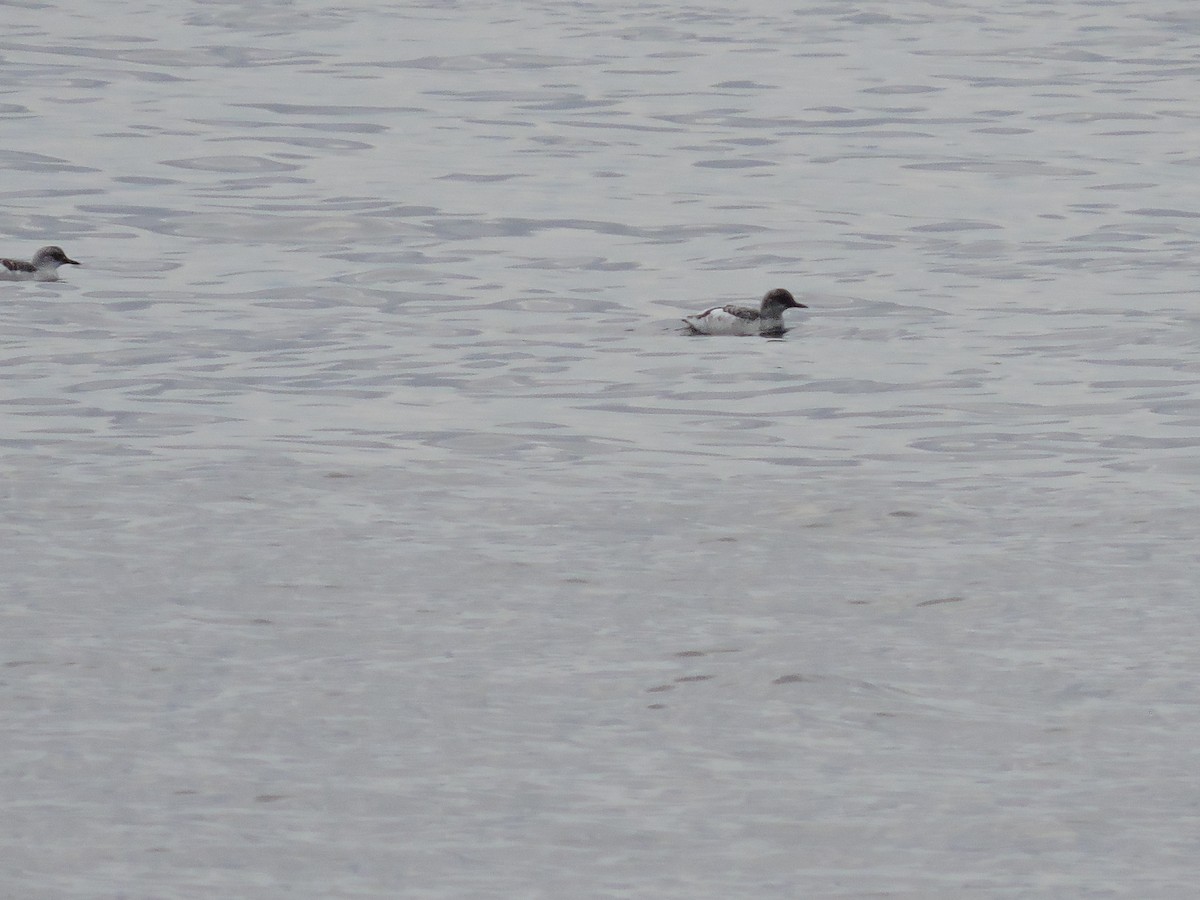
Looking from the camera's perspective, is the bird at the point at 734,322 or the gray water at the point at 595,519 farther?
the bird at the point at 734,322

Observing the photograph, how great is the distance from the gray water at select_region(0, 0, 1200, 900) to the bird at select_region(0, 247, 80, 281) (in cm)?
21

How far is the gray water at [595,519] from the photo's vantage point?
10031mm

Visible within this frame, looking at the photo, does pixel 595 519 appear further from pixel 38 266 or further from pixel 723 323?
pixel 38 266

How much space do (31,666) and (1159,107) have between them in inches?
1016

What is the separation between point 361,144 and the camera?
104 ft

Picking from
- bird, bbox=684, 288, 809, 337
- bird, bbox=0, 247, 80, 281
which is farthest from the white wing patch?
bird, bbox=0, 247, 80, 281

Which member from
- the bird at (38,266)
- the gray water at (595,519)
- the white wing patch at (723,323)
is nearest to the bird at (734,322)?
the white wing patch at (723,323)

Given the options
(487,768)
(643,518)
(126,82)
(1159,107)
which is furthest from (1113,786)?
(126,82)

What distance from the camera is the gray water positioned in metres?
10.0

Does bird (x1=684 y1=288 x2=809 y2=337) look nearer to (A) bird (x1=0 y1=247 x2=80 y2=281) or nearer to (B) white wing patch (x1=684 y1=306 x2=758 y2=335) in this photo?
(B) white wing patch (x1=684 y1=306 x2=758 y2=335)

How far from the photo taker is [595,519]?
14633 mm

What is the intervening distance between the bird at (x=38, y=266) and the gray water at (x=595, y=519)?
0.70 feet

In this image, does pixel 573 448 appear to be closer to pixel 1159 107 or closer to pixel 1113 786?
pixel 1113 786

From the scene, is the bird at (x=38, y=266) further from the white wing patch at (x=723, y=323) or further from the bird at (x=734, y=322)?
the white wing patch at (x=723, y=323)
